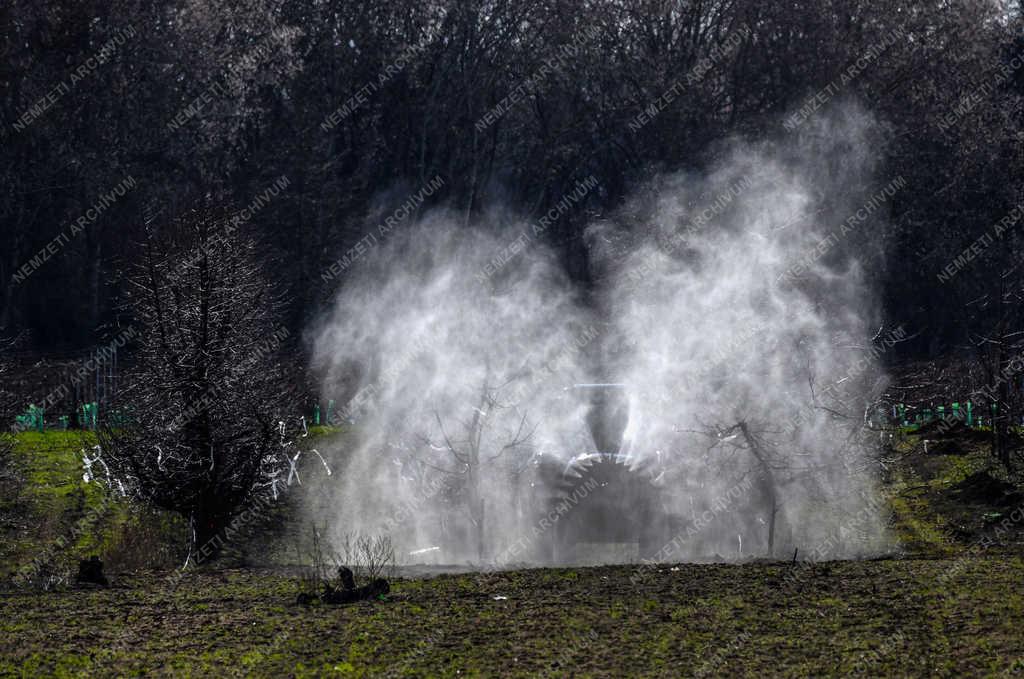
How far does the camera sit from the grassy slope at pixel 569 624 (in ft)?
33.1

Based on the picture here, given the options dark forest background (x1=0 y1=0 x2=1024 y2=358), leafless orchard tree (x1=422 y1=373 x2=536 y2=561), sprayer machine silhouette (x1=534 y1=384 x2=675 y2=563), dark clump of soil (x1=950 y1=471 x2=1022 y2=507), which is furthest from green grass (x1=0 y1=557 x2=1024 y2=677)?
dark forest background (x1=0 y1=0 x2=1024 y2=358)

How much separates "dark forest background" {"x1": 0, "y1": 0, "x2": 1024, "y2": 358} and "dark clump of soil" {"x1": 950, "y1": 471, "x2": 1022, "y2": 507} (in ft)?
62.9

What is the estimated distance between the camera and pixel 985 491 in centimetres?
1739

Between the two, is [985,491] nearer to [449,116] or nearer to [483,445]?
[483,445]

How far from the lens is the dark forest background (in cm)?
3747

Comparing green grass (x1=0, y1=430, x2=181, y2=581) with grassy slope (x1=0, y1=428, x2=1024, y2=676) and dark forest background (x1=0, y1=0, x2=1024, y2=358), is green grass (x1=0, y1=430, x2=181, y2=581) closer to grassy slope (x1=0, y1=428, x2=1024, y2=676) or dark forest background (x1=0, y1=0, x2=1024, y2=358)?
grassy slope (x1=0, y1=428, x2=1024, y2=676)

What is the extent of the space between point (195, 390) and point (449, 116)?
106 ft

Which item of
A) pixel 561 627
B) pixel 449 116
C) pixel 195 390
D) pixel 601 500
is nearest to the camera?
pixel 561 627

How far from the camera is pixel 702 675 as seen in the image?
9.70 meters

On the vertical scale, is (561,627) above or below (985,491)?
below

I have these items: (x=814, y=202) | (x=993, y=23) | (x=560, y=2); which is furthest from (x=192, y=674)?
(x=993, y=23)

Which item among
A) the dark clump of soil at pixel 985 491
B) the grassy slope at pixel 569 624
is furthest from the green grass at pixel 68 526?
the dark clump of soil at pixel 985 491

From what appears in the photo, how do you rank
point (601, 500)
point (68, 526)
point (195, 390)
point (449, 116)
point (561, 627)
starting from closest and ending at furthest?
point (561, 627), point (195, 390), point (68, 526), point (601, 500), point (449, 116)

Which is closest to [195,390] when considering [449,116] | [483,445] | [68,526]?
[68,526]
